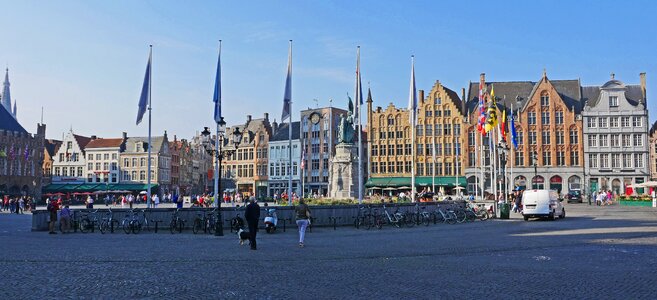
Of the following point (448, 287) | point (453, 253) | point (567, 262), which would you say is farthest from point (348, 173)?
point (448, 287)

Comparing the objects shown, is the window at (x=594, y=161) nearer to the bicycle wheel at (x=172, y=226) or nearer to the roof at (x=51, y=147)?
the bicycle wheel at (x=172, y=226)

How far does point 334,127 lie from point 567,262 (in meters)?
73.9

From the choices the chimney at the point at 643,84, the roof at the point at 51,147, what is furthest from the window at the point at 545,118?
the roof at the point at 51,147

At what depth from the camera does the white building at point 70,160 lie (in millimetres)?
99000

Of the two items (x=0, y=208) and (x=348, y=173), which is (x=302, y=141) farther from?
(x=348, y=173)

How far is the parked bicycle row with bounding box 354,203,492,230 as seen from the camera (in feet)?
88.1

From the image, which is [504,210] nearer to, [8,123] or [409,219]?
[409,219]

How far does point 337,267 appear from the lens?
13.2 metres

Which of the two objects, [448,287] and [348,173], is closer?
[448,287]

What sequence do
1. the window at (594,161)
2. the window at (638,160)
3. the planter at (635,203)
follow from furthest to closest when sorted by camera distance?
the window at (594,161) < the window at (638,160) < the planter at (635,203)

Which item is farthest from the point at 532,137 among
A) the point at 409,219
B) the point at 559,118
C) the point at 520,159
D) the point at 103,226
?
the point at 103,226

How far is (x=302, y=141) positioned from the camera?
8881cm

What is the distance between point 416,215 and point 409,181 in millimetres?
Answer: 50433

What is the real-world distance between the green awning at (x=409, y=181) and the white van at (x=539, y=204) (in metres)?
43.7
